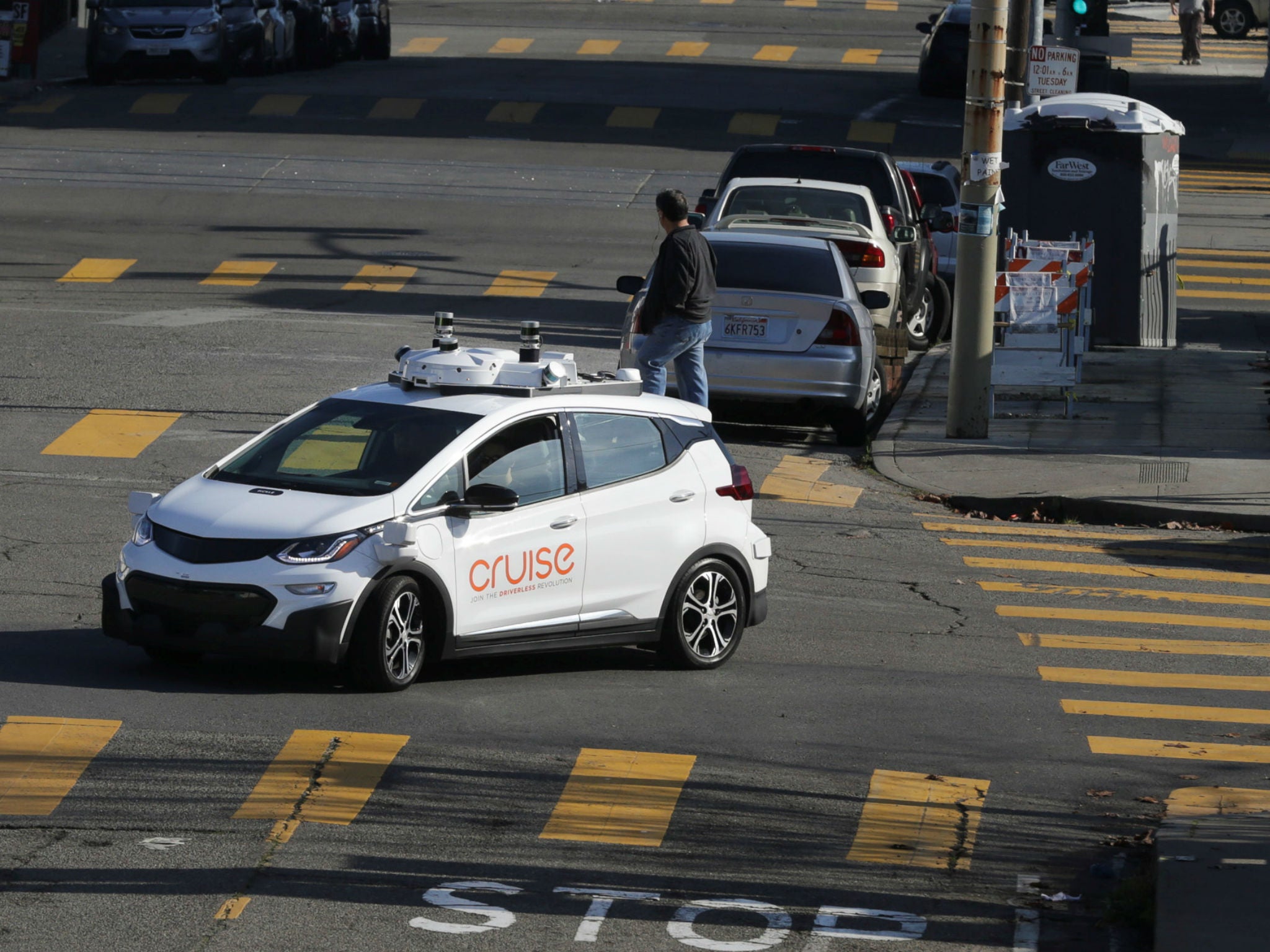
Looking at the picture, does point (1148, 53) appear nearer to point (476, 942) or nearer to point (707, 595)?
point (707, 595)

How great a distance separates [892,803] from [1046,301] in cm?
Answer: 1101

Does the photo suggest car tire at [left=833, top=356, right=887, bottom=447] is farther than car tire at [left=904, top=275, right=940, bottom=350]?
No

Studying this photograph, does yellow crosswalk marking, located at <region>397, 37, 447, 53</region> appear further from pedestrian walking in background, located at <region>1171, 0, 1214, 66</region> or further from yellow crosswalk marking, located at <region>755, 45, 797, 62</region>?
pedestrian walking in background, located at <region>1171, 0, 1214, 66</region>

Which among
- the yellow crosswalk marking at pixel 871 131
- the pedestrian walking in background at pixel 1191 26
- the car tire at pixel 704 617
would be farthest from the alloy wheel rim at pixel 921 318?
the pedestrian walking in background at pixel 1191 26

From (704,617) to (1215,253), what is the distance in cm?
2018

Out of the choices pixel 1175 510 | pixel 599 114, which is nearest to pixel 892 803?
pixel 1175 510

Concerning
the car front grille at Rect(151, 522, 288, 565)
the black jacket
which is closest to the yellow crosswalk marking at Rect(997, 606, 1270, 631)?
the black jacket

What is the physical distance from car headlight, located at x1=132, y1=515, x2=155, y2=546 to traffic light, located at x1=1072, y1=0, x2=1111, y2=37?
63.9 feet

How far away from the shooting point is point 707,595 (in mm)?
10953

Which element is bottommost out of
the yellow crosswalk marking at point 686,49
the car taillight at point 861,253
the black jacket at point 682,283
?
the yellow crosswalk marking at point 686,49

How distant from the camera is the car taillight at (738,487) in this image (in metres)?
11.1

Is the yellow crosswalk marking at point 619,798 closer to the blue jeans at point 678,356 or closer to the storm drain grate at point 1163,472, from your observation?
the blue jeans at point 678,356

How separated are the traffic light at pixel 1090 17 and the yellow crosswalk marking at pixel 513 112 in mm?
13737

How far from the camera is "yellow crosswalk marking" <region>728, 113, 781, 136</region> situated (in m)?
37.7
